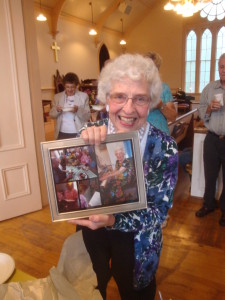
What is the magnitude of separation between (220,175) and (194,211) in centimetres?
54

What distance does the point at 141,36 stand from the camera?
11.3m

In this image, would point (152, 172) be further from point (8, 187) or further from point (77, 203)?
point (8, 187)

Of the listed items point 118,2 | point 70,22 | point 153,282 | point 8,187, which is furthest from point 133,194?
point 118,2

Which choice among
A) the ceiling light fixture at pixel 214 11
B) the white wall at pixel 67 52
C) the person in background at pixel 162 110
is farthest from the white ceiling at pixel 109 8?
the person in background at pixel 162 110

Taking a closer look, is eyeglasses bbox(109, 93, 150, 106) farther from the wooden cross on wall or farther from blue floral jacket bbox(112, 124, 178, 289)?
the wooden cross on wall

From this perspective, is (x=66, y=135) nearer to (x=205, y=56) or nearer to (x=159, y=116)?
(x=159, y=116)

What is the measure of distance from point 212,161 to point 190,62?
30.1 feet

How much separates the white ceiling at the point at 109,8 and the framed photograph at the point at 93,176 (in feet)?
23.3

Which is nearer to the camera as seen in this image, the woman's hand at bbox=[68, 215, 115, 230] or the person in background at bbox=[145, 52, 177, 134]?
the woman's hand at bbox=[68, 215, 115, 230]

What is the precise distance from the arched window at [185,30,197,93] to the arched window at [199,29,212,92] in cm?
31

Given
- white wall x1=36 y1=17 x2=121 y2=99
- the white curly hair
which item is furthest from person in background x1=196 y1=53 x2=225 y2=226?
white wall x1=36 y1=17 x2=121 y2=99

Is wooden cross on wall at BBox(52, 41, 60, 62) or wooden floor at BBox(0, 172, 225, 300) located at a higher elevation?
wooden cross on wall at BBox(52, 41, 60, 62)

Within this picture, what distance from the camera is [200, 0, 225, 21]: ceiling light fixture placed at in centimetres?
984

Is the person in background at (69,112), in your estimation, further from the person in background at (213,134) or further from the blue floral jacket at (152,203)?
the blue floral jacket at (152,203)
